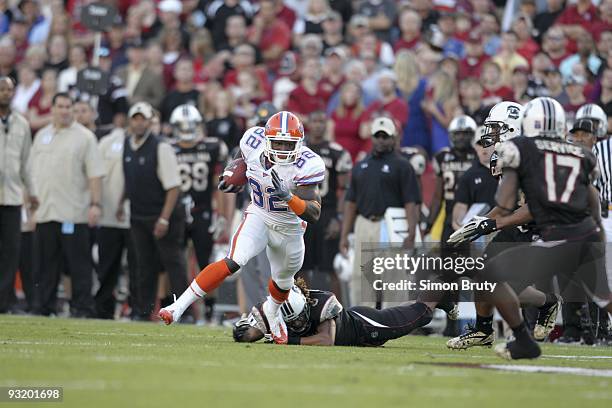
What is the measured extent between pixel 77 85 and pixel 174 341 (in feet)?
20.3

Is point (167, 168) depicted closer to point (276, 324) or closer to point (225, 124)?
point (225, 124)

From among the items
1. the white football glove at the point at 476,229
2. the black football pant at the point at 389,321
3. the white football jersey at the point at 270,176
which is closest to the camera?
the white football glove at the point at 476,229

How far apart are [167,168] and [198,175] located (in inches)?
25.4

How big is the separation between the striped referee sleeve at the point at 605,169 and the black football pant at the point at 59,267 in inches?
214

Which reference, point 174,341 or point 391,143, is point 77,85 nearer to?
point 391,143

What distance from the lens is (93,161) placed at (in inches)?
524

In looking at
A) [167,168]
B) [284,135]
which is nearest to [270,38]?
[167,168]

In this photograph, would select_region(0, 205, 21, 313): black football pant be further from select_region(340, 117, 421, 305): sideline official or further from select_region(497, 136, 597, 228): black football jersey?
select_region(497, 136, 597, 228): black football jersey

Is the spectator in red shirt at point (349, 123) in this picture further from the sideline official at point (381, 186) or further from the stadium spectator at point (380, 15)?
the stadium spectator at point (380, 15)

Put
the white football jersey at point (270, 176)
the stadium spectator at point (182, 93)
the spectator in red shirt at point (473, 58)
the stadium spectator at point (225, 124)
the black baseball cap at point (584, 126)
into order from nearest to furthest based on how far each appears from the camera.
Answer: the white football jersey at point (270, 176)
the black baseball cap at point (584, 126)
the stadium spectator at point (225, 124)
the spectator in red shirt at point (473, 58)
the stadium spectator at point (182, 93)

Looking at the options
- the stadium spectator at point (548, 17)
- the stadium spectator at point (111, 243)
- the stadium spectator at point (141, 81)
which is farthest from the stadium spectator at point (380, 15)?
the stadium spectator at point (111, 243)

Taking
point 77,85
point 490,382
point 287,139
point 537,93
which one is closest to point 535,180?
point 490,382

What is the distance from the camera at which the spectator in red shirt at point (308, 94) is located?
14.9 meters

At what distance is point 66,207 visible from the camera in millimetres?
13203
